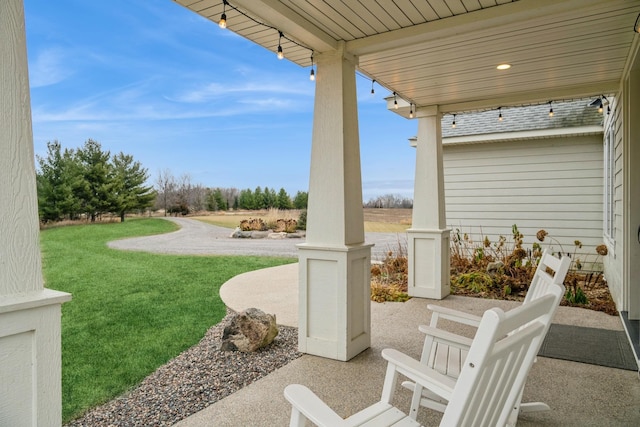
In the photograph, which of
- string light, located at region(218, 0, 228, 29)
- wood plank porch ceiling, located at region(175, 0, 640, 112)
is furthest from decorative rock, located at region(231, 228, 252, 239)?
string light, located at region(218, 0, 228, 29)

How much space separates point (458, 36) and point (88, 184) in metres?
7.84

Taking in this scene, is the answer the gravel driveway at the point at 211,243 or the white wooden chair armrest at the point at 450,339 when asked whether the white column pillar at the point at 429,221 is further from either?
the gravel driveway at the point at 211,243

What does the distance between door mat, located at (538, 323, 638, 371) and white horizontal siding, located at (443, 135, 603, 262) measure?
3.73 metres

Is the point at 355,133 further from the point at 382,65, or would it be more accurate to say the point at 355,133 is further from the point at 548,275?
the point at 548,275

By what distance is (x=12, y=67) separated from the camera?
1368 mm

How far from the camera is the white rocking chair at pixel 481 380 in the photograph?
1.09m

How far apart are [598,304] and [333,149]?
4.06 metres

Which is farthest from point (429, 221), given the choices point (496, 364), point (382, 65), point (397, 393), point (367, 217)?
Result: point (367, 217)

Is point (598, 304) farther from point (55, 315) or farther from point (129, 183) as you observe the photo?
point (129, 183)

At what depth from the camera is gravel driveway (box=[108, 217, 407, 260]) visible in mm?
9875

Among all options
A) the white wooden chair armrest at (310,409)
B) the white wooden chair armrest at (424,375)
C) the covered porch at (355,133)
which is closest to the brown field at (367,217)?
the covered porch at (355,133)

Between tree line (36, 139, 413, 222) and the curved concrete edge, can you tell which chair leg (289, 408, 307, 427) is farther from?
tree line (36, 139, 413, 222)

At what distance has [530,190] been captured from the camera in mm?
7523

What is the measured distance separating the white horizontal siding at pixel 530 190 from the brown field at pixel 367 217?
1.79 metres
